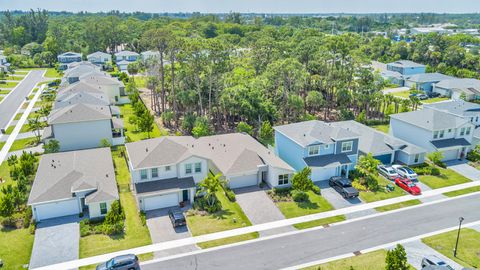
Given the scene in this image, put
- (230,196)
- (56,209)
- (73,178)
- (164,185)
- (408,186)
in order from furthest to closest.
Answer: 1. (408,186)
2. (230,196)
3. (164,185)
4. (73,178)
5. (56,209)

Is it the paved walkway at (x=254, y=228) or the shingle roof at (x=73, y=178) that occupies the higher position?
the shingle roof at (x=73, y=178)

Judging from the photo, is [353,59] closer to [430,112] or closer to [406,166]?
[430,112]

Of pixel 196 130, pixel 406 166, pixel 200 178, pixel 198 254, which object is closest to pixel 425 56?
pixel 406 166

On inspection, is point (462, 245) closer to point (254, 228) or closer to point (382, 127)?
point (254, 228)

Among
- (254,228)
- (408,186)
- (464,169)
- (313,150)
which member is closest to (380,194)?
(408,186)


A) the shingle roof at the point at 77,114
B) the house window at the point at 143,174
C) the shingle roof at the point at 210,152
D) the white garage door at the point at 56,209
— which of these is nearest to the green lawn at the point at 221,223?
the shingle roof at the point at 210,152

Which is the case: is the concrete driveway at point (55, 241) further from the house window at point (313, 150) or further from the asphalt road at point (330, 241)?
the house window at point (313, 150)
